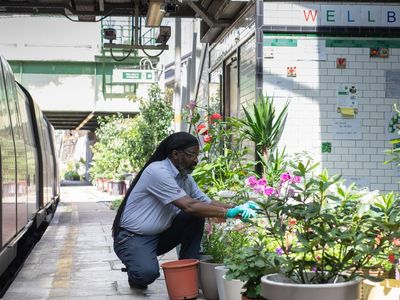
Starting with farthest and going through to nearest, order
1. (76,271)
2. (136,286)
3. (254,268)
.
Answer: (76,271), (136,286), (254,268)

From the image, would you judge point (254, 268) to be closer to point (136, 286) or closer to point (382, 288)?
point (382, 288)

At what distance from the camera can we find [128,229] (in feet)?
20.7

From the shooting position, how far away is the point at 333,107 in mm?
9211

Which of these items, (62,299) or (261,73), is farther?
(261,73)

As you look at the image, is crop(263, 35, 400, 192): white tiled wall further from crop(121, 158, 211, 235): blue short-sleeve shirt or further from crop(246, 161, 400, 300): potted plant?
crop(246, 161, 400, 300): potted plant

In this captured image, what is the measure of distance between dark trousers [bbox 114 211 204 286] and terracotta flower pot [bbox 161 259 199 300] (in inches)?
16.8

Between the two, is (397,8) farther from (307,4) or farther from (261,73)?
(261,73)

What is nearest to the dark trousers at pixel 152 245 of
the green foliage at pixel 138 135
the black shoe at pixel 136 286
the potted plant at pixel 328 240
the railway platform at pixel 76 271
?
the black shoe at pixel 136 286

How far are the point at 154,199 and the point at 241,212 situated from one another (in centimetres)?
115

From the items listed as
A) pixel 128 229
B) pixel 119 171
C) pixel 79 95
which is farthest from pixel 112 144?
pixel 128 229

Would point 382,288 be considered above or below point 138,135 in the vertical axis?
below

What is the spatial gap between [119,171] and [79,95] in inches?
184

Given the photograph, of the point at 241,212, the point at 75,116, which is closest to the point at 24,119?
the point at 241,212

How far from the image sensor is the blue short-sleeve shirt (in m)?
5.95
